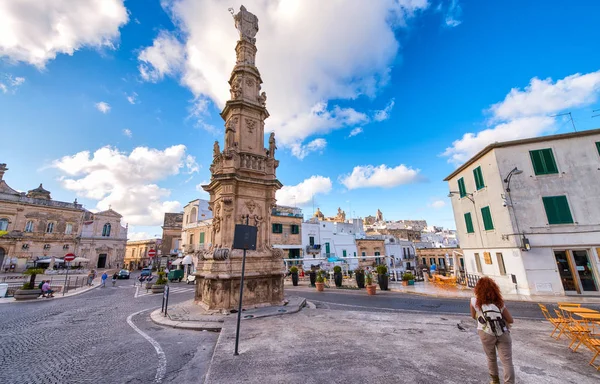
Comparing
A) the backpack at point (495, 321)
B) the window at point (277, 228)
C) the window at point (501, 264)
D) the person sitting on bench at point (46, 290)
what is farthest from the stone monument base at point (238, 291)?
the window at point (277, 228)

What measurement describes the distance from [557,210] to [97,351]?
20.4 meters

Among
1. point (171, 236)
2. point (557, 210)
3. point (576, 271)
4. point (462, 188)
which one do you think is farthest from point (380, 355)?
point (171, 236)

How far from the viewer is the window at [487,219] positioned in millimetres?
15046

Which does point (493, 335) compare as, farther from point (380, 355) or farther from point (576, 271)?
point (576, 271)

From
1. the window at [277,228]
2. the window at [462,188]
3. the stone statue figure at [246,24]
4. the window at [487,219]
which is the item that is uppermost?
the stone statue figure at [246,24]

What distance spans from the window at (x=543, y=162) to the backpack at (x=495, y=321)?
1513 cm

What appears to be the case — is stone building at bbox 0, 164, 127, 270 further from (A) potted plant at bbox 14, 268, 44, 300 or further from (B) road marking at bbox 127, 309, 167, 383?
(B) road marking at bbox 127, 309, 167, 383

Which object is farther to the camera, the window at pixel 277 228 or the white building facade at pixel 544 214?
the window at pixel 277 228

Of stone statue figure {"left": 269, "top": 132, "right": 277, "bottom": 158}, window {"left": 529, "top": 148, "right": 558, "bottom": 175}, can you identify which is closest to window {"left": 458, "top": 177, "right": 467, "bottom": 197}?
window {"left": 529, "top": 148, "right": 558, "bottom": 175}

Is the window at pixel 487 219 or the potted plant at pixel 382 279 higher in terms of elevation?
the window at pixel 487 219

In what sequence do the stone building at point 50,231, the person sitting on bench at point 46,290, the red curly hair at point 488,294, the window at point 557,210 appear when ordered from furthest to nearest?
1. the stone building at point 50,231
2. the person sitting on bench at point 46,290
3. the window at point 557,210
4. the red curly hair at point 488,294

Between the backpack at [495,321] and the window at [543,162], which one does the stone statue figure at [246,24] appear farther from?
the window at [543,162]

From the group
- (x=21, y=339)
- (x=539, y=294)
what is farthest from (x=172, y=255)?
(x=539, y=294)

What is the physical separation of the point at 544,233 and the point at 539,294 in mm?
3213
